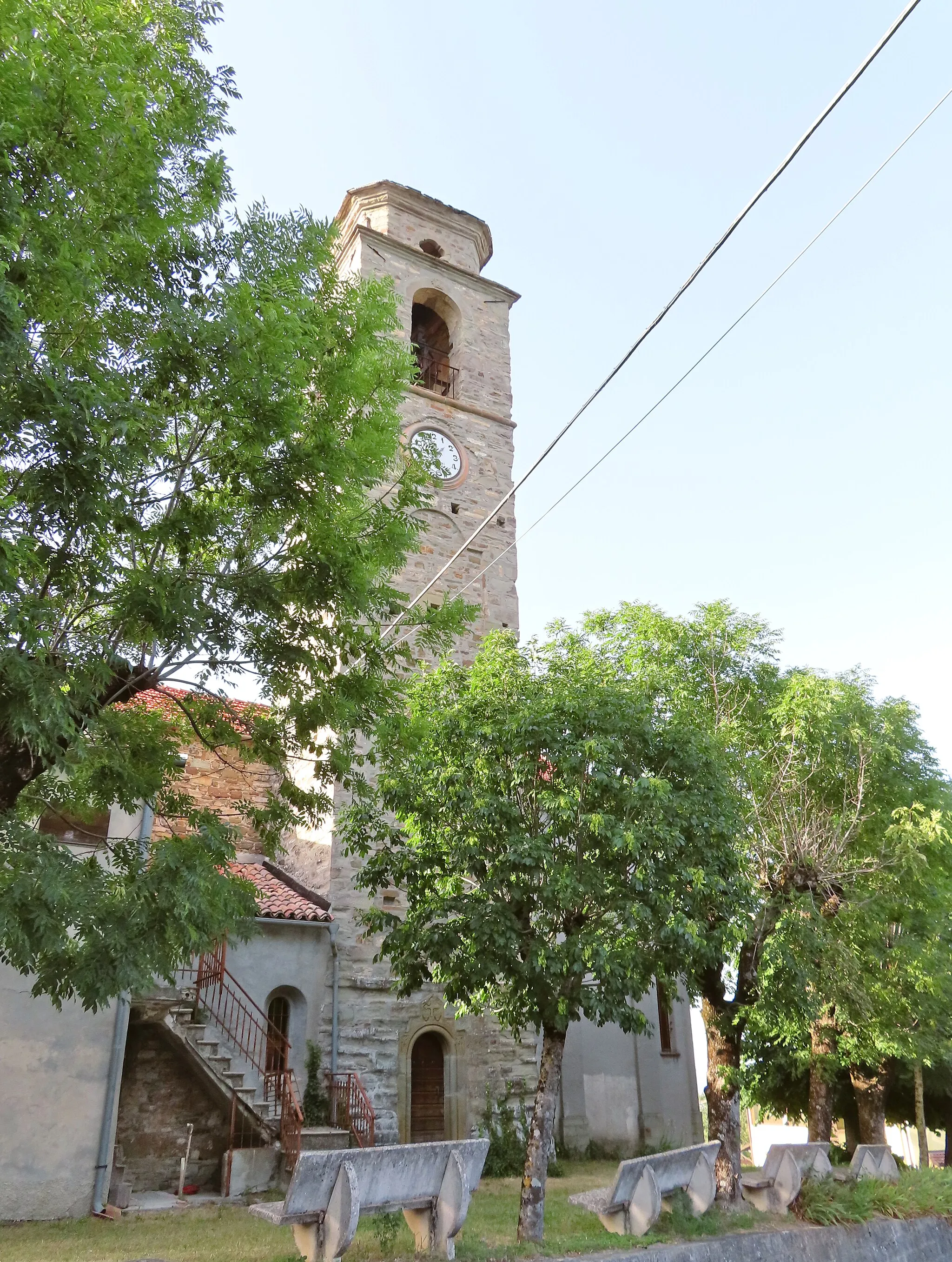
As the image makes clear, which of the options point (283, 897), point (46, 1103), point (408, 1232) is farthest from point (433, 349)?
point (408, 1232)

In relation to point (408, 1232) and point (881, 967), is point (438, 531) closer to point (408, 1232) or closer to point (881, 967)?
point (881, 967)

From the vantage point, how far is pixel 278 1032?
1268 cm

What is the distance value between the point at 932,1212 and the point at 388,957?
26.4 ft

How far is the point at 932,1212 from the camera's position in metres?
10.1

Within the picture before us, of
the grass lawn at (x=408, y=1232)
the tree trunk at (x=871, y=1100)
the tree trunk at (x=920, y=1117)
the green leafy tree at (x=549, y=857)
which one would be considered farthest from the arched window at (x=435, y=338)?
the tree trunk at (x=920, y=1117)

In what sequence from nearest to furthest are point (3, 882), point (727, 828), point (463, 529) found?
point (3, 882) < point (727, 828) < point (463, 529)

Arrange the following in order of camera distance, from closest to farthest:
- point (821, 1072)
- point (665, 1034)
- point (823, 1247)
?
point (823, 1247)
point (821, 1072)
point (665, 1034)

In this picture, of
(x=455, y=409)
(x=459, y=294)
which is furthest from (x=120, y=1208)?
(x=459, y=294)

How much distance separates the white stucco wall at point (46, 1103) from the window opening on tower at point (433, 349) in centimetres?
1484

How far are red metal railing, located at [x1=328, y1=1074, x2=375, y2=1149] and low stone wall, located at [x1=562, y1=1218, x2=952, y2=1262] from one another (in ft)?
21.1

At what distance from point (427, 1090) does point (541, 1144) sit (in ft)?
22.7

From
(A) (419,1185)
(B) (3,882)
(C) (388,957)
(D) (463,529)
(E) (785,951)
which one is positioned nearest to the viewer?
(B) (3,882)

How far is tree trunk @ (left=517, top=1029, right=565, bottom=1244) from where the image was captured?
7.78 metres

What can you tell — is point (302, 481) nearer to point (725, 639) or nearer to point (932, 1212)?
point (725, 639)
